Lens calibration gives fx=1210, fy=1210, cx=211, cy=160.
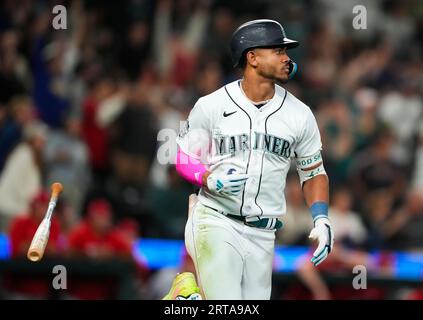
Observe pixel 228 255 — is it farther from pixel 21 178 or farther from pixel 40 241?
pixel 21 178

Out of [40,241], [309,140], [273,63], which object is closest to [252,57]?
[273,63]

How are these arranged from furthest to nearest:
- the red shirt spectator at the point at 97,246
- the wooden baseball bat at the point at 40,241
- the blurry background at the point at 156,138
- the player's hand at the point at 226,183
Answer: the blurry background at the point at 156,138 < the red shirt spectator at the point at 97,246 < the wooden baseball bat at the point at 40,241 < the player's hand at the point at 226,183

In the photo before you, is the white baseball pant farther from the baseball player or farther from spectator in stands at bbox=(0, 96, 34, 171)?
spectator in stands at bbox=(0, 96, 34, 171)

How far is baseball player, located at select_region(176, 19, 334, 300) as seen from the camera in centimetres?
805

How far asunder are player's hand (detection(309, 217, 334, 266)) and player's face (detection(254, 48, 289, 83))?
996 millimetres

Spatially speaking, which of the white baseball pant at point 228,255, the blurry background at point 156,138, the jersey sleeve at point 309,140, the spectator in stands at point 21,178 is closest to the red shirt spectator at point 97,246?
A: the blurry background at point 156,138

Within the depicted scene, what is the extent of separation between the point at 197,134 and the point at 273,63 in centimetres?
70

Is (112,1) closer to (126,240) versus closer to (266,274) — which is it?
(126,240)

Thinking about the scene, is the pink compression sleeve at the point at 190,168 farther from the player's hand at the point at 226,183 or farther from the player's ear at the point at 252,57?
the player's ear at the point at 252,57

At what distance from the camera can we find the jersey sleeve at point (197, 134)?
810cm

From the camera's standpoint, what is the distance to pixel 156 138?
48.5 feet

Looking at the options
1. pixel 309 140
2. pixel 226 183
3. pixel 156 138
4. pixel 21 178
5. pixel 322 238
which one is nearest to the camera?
pixel 226 183

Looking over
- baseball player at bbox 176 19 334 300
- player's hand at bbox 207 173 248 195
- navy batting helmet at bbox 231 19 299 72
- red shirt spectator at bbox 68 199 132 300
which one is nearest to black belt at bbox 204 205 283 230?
baseball player at bbox 176 19 334 300

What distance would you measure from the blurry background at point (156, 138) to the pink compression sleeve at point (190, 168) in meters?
3.80
